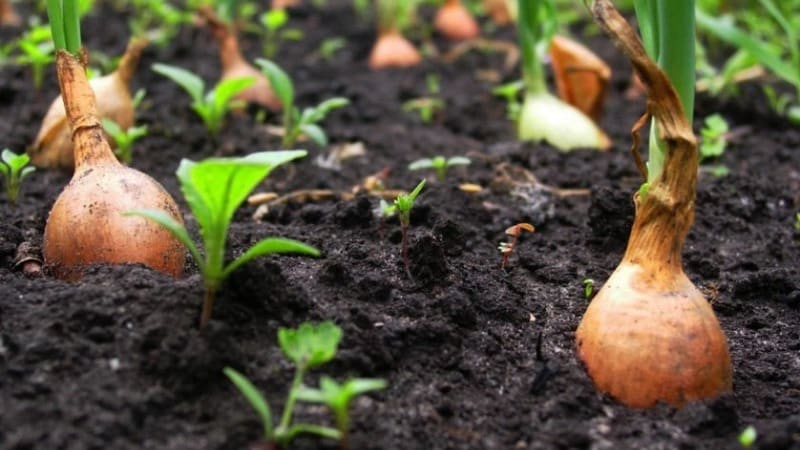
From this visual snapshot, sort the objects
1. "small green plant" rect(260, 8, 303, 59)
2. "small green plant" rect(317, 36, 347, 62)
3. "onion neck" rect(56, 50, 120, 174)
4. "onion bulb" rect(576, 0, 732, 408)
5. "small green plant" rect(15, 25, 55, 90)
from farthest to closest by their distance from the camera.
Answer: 1. "small green plant" rect(317, 36, 347, 62)
2. "small green plant" rect(260, 8, 303, 59)
3. "small green plant" rect(15, 25, 55, 90)
4. "onion neck" rect(56, 50, 120, 174)
5. "onion bulb" rect(576, 0, 732, 408)

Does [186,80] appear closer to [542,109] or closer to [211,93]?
[211,93]

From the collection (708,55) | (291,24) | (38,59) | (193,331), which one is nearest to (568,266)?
(193,331)

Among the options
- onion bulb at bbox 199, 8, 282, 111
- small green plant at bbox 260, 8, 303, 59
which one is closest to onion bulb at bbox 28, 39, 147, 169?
onion bulb at bbox 199, 8, 282, 111

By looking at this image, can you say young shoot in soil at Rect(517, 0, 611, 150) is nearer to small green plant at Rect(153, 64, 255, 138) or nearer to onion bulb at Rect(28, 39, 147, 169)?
small green plant at Rect(153, 64, 255, 138)

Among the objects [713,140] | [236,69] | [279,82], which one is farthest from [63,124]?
[713,140]

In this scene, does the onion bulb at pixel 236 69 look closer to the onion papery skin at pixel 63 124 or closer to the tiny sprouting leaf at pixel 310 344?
the onion papery skin at pixel 63 124

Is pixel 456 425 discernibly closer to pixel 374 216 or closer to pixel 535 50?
pixel 374 216

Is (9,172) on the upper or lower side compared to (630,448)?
upper
